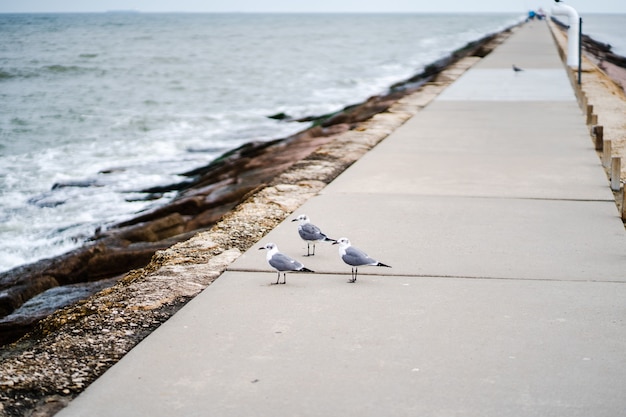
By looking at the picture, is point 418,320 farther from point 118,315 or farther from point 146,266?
point 146,266

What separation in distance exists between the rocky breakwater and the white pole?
5.27 metres

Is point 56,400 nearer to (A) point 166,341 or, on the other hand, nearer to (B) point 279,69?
(A) point 166,341

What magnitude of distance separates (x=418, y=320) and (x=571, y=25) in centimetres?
1443

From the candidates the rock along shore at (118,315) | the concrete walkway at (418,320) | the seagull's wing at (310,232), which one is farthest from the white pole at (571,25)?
the seagull's wing at (310,232)

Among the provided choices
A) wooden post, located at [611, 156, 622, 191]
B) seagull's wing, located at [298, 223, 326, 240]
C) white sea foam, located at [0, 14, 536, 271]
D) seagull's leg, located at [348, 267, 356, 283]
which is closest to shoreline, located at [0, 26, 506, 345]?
white sea foam, located at [0, 14, 536, 271]

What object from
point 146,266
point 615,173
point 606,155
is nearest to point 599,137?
point 606,155

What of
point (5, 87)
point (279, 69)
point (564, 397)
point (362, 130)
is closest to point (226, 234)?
point (564, 397)

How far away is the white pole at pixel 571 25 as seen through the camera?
1697 centimetres

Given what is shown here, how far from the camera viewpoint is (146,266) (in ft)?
18.6

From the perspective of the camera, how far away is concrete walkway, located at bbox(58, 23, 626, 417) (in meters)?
3.34

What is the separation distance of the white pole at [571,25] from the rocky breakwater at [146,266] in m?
5.27

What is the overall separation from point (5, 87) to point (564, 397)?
3513cm

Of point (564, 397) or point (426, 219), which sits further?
point (426, 219)

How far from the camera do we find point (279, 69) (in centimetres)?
4347
